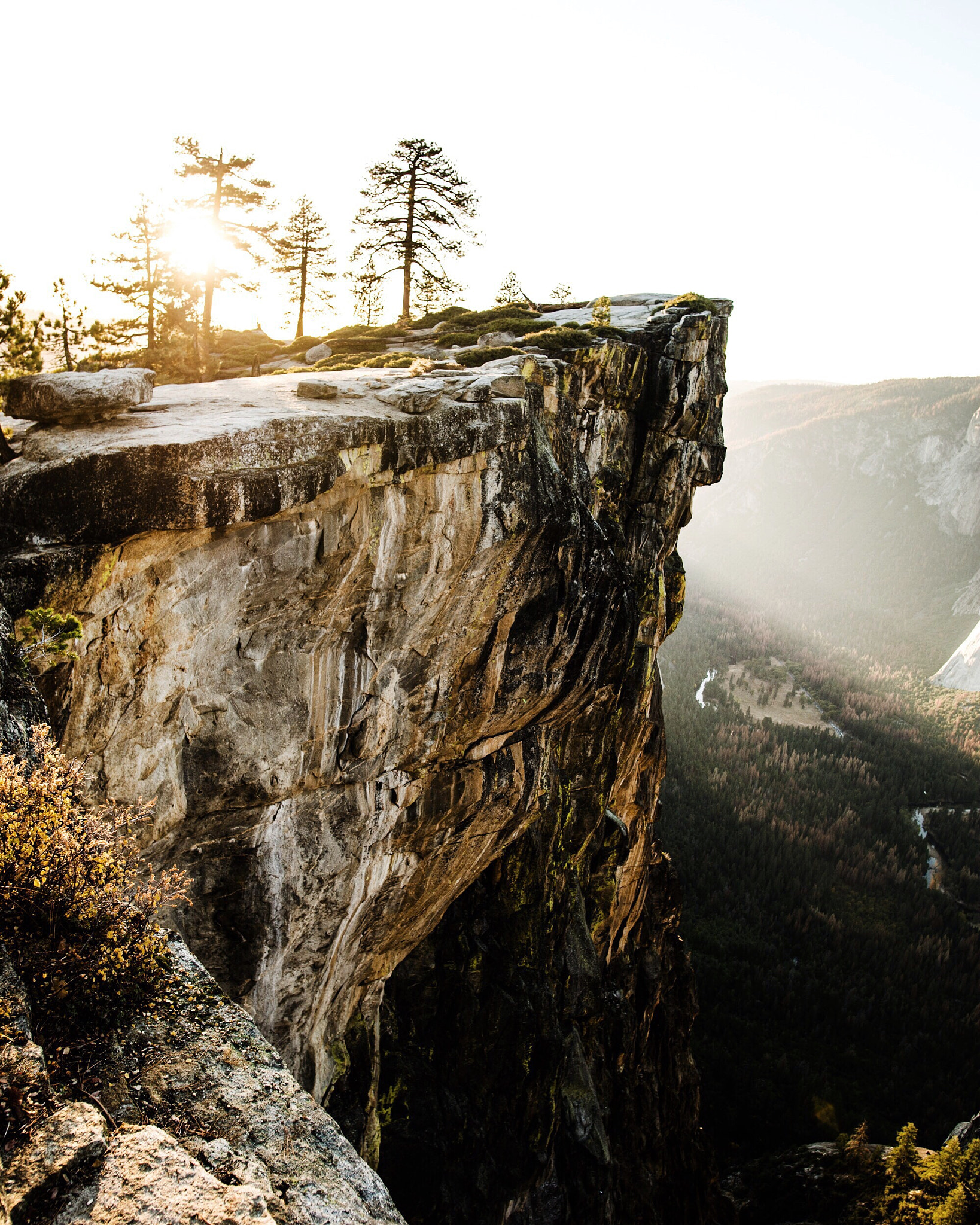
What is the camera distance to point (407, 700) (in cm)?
1507

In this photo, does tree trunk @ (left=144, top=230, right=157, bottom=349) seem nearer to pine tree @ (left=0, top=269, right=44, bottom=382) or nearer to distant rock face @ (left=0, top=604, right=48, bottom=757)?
pine tree @ (left=0, top=269, right=44, bottom=382)

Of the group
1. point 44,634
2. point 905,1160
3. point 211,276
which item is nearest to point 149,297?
point 211,276

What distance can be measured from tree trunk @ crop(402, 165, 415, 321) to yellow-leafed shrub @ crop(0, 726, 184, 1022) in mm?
27963

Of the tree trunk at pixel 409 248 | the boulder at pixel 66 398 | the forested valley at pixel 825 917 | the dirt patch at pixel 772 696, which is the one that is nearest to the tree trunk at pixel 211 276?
the tree trunk at pixel 409 248

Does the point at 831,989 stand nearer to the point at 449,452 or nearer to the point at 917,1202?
the point at 917,1202

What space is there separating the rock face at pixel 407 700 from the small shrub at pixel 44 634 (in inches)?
19.9

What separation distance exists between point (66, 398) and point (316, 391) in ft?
13.9

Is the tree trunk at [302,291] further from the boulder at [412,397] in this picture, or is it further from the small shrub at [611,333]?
the boulder at [412,397]

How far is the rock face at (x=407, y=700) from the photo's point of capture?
1022 centimetres

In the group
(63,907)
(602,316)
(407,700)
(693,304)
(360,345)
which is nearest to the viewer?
(63,907)

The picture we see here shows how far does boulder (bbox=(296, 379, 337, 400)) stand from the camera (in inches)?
511

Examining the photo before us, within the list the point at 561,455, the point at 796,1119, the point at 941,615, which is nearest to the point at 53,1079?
the point at 561,455

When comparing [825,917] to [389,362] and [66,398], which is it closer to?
[389,362]

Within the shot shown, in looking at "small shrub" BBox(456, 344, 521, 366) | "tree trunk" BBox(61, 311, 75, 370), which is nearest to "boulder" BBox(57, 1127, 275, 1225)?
"small shrub" BBox(456, 344, 521, 366)
